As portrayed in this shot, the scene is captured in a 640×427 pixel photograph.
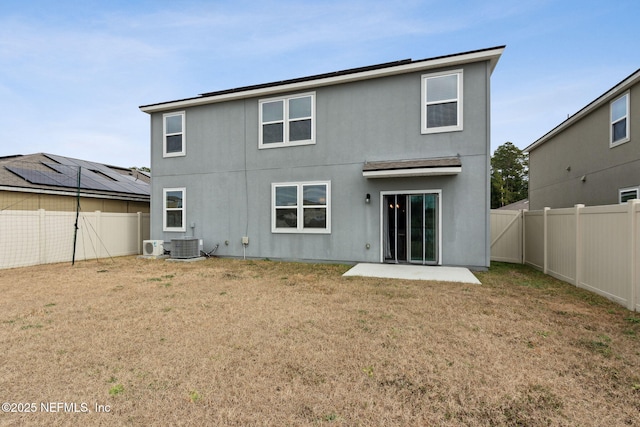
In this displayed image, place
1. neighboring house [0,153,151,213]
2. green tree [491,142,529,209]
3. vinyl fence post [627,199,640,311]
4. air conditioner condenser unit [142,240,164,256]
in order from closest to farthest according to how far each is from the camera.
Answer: vinyl fence post [627,199,640,311], neighboring house [0,153,151,213], air conditioner condenser unit [142,240,164,256], green tree [491,142,529,209]

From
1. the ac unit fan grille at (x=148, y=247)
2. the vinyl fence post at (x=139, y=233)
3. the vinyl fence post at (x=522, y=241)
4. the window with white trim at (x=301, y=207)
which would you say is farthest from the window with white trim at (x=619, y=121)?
the vinyl fence post at (x=139, y=233)

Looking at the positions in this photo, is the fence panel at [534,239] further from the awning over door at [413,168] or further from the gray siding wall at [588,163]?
the awning over door at [413,168]

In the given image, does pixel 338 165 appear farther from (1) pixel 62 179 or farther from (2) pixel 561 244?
(1) pixel 62 179

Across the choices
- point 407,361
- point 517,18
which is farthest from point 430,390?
point 517,18

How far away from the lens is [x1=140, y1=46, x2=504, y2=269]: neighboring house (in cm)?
809

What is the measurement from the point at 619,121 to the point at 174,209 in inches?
600

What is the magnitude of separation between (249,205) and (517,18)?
11.0m

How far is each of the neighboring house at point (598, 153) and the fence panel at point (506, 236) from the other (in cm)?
297

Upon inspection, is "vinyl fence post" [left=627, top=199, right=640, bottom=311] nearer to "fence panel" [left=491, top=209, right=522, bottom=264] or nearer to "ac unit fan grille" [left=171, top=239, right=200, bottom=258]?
"fence panel" [left=491, top=209, right=522, bottom=264]

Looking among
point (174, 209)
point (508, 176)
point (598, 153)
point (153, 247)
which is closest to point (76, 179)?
point (174, 209)

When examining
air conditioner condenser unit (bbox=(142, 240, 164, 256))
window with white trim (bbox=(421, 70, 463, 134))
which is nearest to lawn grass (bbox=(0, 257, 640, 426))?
window with white trim (bbox=(421, 70, 463, 134))

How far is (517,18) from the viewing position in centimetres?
1005

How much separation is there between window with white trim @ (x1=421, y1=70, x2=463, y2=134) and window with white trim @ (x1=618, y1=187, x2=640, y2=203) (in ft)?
18.4

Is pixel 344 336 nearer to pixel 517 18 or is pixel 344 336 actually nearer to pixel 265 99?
pixel 265 99
